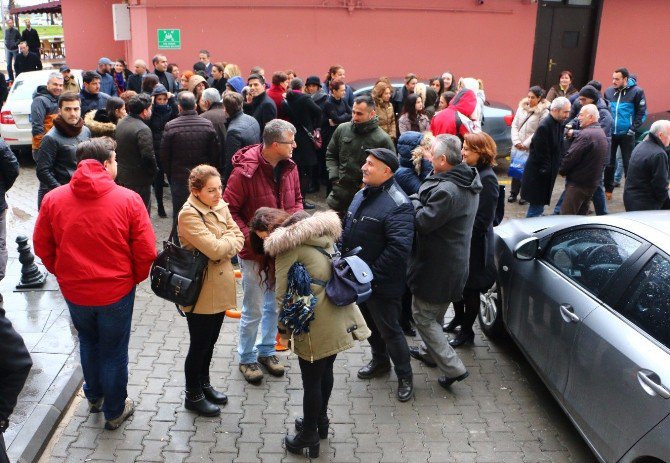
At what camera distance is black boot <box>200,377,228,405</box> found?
4801 millimetres

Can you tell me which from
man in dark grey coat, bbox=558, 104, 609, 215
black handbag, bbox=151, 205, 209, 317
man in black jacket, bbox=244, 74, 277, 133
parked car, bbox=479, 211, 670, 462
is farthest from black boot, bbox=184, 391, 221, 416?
man in dark grey coat, bbox=558, 104, 609, 215

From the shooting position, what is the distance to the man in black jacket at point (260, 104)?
8.70 meters

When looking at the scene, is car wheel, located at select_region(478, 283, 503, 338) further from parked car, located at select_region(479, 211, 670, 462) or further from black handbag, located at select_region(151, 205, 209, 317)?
black handbag, located at select_region(151, 205, 209, 317)

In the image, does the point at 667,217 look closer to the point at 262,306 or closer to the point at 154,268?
the point at 262,306

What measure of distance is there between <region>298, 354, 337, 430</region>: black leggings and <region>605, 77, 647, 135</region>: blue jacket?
27.3 ft

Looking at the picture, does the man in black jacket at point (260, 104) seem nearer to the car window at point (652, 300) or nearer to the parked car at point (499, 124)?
the parked car at point (499, 124)

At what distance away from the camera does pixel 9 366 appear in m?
2.68

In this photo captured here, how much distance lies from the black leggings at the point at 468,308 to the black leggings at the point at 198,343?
7.20 feet

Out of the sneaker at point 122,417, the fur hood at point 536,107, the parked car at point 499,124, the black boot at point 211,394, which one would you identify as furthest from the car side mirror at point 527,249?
the parked car at point 499,124

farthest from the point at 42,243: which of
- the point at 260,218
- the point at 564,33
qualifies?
the point at 564,33

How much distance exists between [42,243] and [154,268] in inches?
28.2

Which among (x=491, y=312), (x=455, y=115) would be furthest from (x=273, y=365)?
(x=455, y=115)

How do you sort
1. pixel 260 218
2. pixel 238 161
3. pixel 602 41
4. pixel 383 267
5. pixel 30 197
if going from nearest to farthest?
pixel 260 218, pixel 383 267, pixel 238 161, pixel 30 197, pixel 602 41

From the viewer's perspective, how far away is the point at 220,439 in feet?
14.6
